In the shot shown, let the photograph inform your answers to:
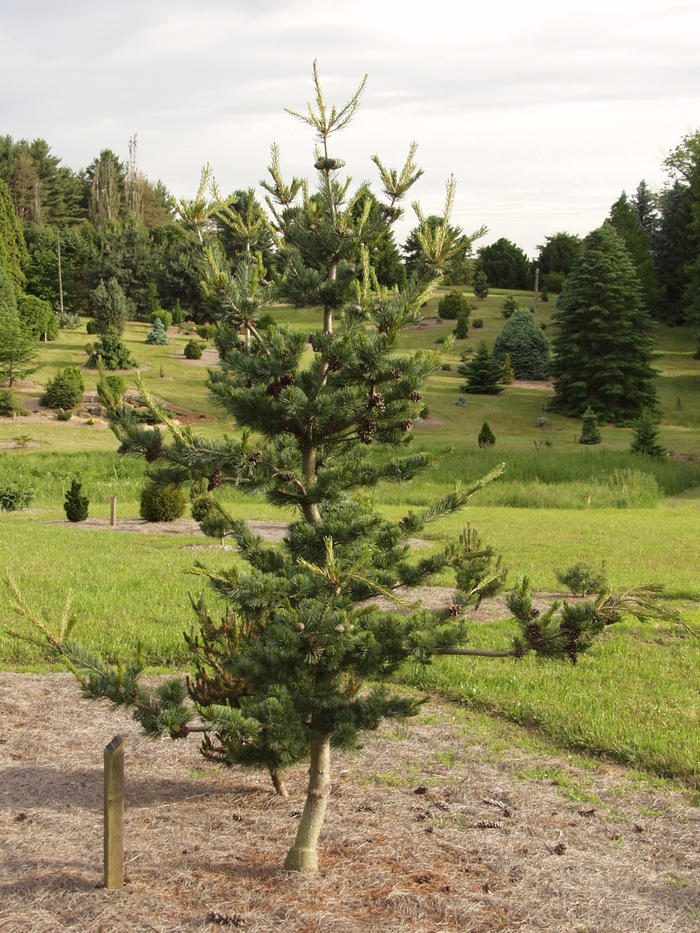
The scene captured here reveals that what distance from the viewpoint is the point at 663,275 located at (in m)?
60.8

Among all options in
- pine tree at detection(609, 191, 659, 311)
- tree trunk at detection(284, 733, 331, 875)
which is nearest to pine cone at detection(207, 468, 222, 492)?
tree trunk at detection(284, 733, 331, 875)

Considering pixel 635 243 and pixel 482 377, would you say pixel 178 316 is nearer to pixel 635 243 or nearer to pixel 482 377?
pixel 482 377

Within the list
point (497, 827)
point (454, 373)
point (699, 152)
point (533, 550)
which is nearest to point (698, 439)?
point (454, 373)

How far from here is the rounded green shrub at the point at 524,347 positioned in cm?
4528

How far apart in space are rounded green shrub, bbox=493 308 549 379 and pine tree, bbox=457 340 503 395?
379 centimetres

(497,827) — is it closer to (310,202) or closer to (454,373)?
(310,202)

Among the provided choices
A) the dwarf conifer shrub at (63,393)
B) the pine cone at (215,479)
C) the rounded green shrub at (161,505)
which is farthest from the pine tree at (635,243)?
the pine cone at (215,479)

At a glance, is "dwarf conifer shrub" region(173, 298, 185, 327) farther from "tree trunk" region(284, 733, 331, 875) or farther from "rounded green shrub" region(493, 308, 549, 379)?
"tree trunk" region(284, 733, 331, 875)

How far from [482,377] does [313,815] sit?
37.8 metres

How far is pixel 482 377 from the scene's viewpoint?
1628 inches

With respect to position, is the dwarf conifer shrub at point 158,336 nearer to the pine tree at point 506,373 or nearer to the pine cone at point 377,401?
the pine tree at point 506,373

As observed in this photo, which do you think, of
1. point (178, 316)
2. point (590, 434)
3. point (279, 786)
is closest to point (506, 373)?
point (590, 434)

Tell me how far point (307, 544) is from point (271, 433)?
2.09 ft

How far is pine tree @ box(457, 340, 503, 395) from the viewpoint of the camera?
41.2 metres
